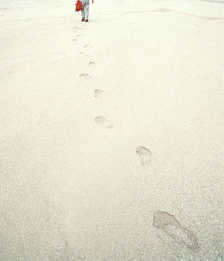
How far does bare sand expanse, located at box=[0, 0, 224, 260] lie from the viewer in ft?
3.17

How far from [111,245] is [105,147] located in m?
0.68

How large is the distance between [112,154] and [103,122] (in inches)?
15.2

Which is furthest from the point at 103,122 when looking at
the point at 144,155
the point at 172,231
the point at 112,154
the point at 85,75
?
the point at 172,231

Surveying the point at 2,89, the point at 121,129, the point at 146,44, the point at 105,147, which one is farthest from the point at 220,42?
the point at 2,89

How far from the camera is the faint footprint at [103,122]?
1573 millimetres

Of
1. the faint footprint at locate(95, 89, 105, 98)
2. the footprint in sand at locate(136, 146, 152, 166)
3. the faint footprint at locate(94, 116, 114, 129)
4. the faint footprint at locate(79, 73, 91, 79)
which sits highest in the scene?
the faint footprint at locate(79, 73, 91, 79)

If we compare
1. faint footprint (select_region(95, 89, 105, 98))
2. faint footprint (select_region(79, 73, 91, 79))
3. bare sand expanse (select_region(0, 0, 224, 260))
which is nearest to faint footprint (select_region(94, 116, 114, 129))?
bare sand expanse (select_region(0, 0, 224, 260))

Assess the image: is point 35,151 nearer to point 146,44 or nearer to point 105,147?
point 105,147

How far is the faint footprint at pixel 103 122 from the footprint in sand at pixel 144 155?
0.35 m

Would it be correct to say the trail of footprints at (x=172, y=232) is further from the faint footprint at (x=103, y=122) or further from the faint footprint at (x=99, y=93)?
the faint footprint at (x=99, y=93)

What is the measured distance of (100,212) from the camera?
3.45 feet

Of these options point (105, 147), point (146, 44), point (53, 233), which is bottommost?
point (53, 233)

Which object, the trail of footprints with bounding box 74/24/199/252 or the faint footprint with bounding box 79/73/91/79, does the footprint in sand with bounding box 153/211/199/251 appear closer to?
the trail of footprints with bounding box 74/24/199/252

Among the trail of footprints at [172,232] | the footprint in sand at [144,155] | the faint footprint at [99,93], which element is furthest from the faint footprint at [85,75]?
the trail of footprints at [172,232]
